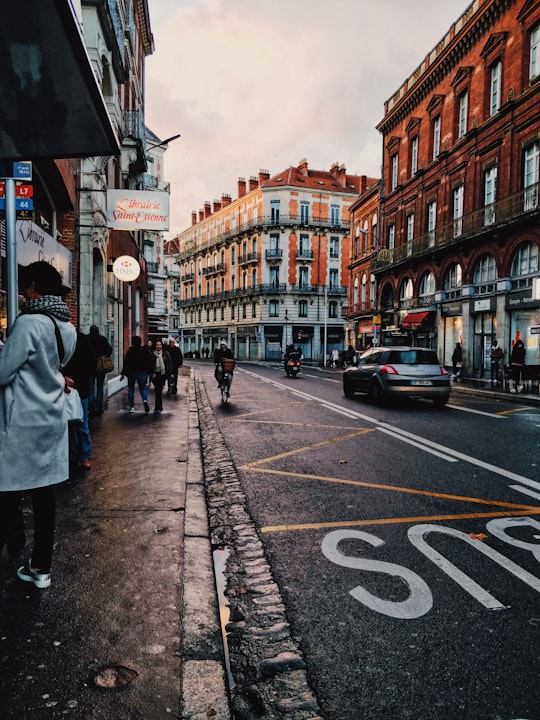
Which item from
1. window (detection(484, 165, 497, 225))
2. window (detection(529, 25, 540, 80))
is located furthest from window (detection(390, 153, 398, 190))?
window (detection(529, 25, 540, 80))

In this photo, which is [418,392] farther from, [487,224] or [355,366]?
[487,224]

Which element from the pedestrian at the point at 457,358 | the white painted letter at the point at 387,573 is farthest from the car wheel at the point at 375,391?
the pedestrian at the point at 457,358

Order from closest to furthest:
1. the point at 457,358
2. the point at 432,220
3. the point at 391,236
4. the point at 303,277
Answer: the point at 457,358
the point at 432,220
the point at 391,236
the point at 303,277

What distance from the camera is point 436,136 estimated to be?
32.5 metres

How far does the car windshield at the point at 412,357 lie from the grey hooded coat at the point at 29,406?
1171cm

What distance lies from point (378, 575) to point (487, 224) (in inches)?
996

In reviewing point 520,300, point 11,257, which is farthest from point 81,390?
point 520,300

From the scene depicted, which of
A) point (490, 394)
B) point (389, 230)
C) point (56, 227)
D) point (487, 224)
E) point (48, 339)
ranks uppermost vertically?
point (389, 230)

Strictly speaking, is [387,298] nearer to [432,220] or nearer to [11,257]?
[432,220]

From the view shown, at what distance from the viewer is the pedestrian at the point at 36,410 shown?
315 cm

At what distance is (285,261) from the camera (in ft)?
215

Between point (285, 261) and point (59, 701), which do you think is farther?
point (285, 261)

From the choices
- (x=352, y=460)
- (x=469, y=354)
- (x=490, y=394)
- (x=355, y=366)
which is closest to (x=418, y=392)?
(x=355, y=366)

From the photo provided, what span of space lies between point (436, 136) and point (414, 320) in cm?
1124
